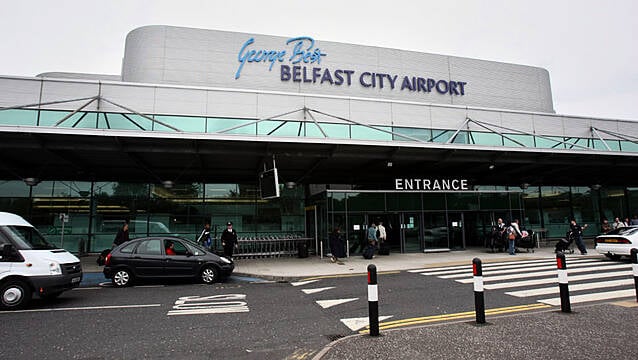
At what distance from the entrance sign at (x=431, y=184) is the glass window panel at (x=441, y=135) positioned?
7.03 ft

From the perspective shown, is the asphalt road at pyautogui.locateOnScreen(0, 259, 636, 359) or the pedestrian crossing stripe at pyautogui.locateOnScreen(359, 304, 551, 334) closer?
the asphalt road at pyautogui.locateOnScreen(0, 259, 636, 359)

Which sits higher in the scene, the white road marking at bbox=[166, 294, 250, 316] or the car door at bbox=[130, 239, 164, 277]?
the car door at bbox=[130, 239, 164, 277]

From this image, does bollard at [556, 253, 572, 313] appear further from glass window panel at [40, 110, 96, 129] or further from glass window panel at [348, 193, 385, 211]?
glass window panel at [40, 110, 96, 129]

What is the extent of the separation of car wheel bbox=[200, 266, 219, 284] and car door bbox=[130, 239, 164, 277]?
117 centimetres

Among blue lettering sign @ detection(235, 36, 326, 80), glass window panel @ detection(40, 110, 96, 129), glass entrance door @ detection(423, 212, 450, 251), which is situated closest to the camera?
glass window panel @ detection(40, 110, 96, 129)

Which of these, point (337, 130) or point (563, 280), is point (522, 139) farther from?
point (563, 280)

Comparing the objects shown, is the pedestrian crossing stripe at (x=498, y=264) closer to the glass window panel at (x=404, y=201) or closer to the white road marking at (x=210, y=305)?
the glass window panel at (x=404, y=201)

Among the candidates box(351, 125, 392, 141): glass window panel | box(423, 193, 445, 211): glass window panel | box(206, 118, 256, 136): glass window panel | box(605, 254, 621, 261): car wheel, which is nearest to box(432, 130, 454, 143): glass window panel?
box(423, 193, 445, 211): glass window panel

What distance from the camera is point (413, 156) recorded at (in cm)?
1655

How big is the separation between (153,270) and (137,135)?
4.71 metres

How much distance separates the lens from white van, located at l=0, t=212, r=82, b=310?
7.38 m

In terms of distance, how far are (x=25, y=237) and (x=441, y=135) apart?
17.1 m

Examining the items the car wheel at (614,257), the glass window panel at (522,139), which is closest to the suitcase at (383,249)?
the glass window panel at (522,139)

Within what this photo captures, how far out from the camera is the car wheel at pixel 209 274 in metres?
10.8
